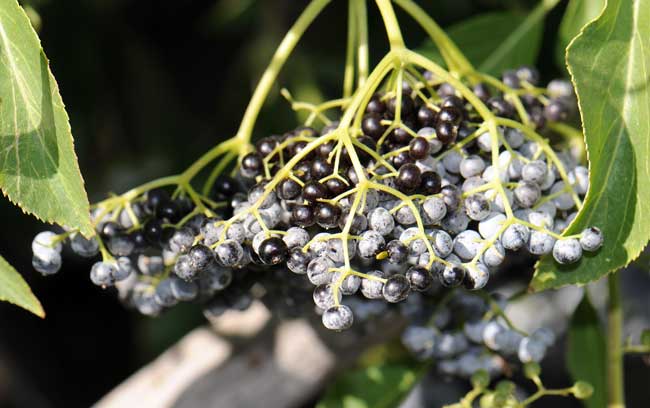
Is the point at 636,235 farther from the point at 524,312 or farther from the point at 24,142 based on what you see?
the point at 524,312

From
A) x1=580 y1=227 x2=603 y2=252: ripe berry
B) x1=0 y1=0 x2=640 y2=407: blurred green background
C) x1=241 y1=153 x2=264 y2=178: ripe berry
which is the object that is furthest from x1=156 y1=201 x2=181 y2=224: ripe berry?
x1=0 y1=0 x2=640 y2=407: blurred green background

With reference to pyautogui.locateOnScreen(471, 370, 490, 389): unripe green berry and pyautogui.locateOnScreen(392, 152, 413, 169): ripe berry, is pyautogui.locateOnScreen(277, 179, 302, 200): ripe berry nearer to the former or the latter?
pyautogui.locateOnScreen(392, 152, 413, 169): ripe berry

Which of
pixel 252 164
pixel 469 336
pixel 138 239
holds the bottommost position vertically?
pixel 469 336

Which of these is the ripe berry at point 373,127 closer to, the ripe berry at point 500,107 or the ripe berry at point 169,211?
the ripe berry at point 500,107

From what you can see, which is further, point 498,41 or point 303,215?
point 498,41

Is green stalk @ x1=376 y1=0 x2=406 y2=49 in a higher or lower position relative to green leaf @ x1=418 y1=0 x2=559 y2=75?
higher

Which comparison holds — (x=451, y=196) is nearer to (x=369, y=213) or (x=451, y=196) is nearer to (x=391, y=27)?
(x=369, y=213)

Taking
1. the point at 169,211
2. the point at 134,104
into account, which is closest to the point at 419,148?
the point at 169,211
